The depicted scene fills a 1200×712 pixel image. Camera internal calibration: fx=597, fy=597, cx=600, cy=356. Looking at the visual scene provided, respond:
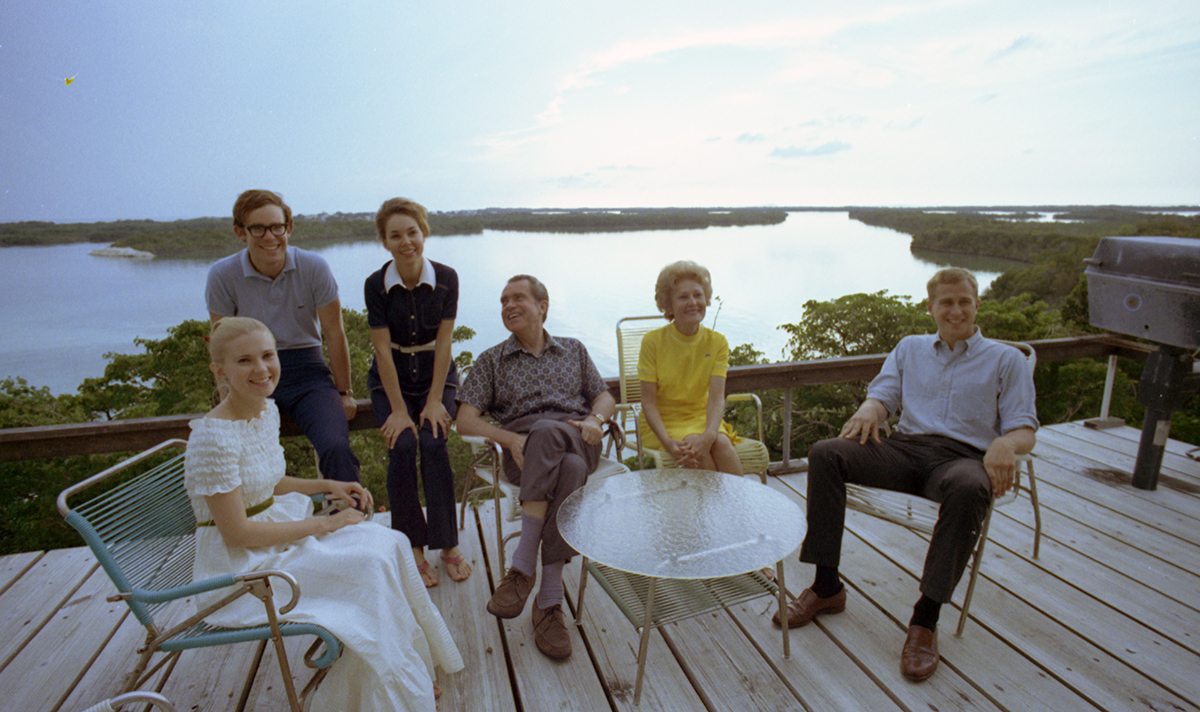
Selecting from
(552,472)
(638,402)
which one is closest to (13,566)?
(552,472)

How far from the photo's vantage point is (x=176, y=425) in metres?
2.48

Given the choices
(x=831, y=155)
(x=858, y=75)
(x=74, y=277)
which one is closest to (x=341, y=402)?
(x=858, y=75)

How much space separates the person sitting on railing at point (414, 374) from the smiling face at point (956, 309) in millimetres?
1982

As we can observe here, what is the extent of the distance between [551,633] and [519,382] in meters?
0.99

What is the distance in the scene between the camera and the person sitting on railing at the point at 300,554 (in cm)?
147

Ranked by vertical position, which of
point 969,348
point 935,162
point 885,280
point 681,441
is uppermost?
point 935,162

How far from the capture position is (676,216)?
906 centimetres

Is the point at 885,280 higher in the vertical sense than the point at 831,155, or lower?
lower

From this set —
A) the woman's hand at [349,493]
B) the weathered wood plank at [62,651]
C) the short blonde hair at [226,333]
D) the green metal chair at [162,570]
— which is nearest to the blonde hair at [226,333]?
the short blonde hair at [226,333]

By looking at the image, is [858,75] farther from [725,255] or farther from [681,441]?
[725,255]

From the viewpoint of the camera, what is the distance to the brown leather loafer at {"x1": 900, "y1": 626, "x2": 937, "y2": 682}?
1.84m

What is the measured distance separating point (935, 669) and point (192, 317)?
55.7ft

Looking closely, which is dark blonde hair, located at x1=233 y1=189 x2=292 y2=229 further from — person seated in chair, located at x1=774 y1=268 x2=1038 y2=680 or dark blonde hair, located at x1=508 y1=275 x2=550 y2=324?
person seated in chair, located at x1=774 y1=268 x2=1038 y2=680

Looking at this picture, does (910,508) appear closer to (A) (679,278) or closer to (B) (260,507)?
(A) (679,278)
